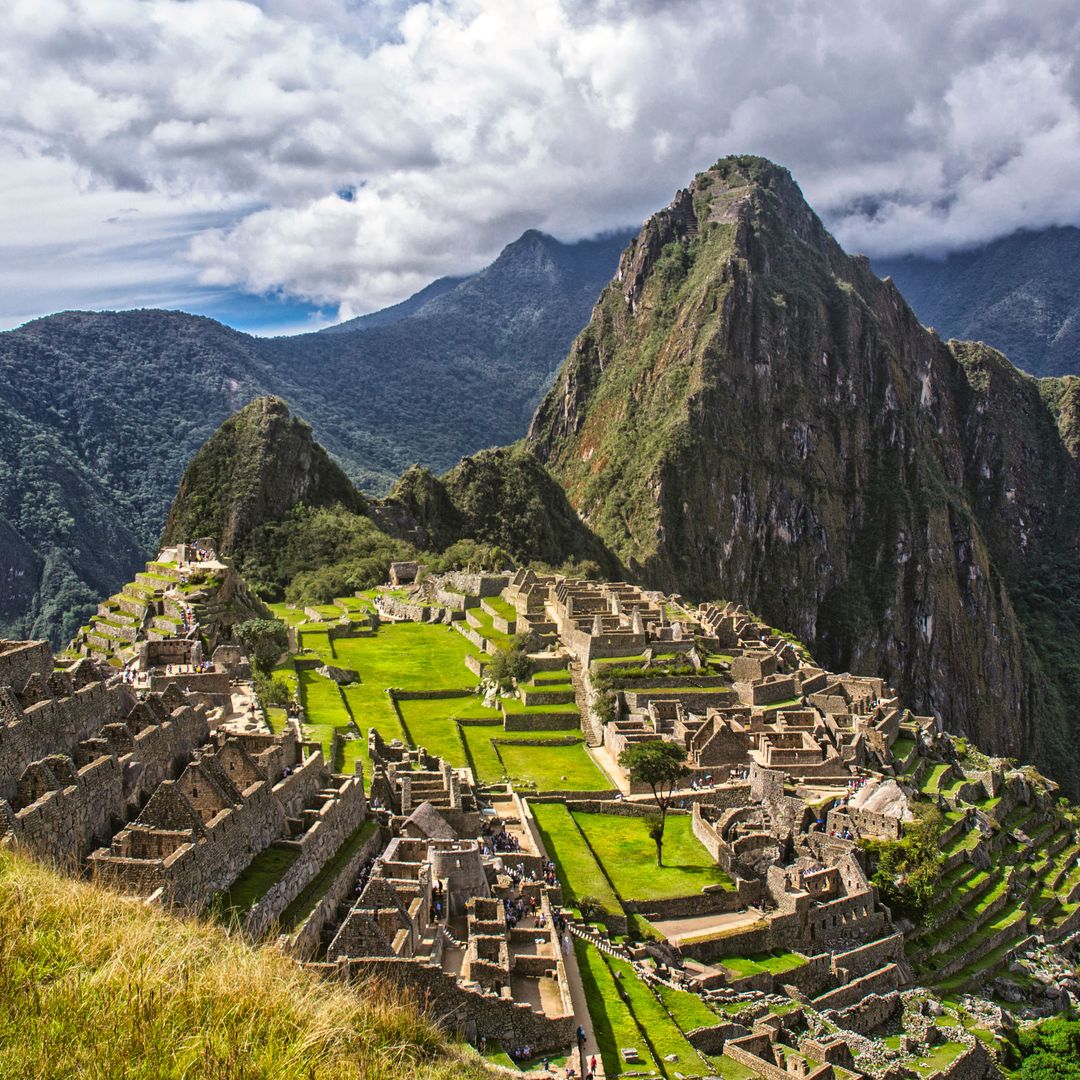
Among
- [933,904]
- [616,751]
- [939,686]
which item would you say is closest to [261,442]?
[616,751]

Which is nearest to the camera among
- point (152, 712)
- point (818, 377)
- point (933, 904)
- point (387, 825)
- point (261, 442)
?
point (152, 712)

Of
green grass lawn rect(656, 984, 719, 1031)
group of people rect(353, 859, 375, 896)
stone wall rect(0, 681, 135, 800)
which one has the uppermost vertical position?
stone wall rect(0, 681, 135, 800)

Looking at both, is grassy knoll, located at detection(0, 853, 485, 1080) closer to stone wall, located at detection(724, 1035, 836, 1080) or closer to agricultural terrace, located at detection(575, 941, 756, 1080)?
agricultural terrace, located at detection(575, 941, 756, 1080)

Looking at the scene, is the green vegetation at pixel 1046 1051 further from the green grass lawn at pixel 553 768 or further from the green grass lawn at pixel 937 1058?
the green grass lawn at pixel 553 768

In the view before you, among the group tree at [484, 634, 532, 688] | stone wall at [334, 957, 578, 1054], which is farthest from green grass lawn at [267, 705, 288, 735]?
tree at [484, 634, 532, 688]

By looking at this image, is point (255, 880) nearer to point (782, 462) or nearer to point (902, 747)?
point (902, 747)

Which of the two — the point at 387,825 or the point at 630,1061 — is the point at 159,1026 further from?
the point at 387,825
